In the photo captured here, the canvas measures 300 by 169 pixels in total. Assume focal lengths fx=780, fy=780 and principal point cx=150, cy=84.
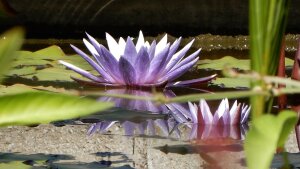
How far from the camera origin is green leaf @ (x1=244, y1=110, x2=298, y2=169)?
50 cm

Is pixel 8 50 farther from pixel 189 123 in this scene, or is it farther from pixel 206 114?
pixel 189 123

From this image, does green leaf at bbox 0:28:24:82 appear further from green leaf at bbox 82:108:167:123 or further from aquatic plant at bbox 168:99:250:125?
green leaf at bbox 82:108:167:123

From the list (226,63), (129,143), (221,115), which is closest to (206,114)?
(221,115)

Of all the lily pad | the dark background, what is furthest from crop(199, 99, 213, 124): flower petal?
the dark background

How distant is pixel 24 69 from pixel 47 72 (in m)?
0.06

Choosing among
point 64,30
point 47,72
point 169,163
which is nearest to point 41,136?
point 169,163

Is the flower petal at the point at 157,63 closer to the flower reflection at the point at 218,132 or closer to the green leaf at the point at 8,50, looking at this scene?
the flower reflection at the point at 218,132

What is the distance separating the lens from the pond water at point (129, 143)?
1.13m

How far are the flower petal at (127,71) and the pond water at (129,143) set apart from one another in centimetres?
6

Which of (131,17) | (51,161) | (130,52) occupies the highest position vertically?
(131,17)

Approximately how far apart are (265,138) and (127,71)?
1.15m

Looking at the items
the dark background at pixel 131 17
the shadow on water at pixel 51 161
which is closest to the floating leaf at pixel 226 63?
the shadow on water at pixel 51 161

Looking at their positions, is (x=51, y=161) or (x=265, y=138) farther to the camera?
(x=51, y=161)

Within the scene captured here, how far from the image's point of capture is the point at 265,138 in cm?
51
